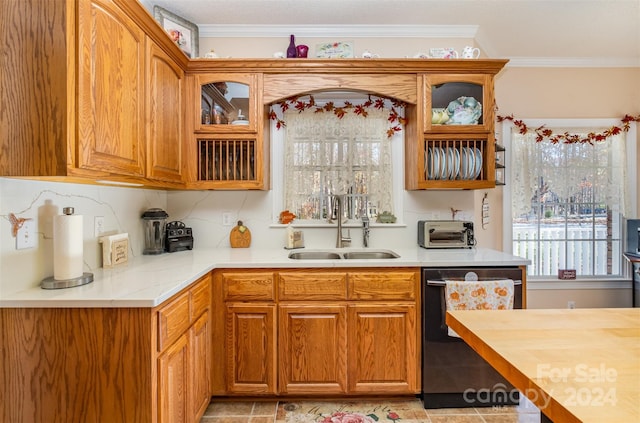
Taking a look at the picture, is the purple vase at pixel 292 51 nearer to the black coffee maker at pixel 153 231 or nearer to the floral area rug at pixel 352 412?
the black coffee maker at pixel 153 231

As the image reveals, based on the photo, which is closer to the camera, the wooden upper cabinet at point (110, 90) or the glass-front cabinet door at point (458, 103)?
the wooden upper cabinet at point (110, 90)

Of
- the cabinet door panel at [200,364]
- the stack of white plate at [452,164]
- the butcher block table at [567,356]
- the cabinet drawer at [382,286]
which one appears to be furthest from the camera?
the stack of white plate at [452,164]

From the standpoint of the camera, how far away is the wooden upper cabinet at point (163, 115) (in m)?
1.84

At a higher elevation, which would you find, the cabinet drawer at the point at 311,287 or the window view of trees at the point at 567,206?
the window view of trees at the point at 567,206

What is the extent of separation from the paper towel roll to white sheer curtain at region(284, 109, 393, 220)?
1.52m

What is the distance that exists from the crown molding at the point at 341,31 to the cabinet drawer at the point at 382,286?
1954 mm

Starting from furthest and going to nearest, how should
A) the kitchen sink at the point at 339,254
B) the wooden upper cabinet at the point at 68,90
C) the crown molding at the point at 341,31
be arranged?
1. the crown molding at the point at 341,31
2. the kitchen sink at the point at 339,254
3. the wooden upper cabinet at the point at 68,90

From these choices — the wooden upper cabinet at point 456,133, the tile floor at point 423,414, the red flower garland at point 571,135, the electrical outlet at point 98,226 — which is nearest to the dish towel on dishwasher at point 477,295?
the tile floor at point 423,414

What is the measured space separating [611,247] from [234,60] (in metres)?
3.87

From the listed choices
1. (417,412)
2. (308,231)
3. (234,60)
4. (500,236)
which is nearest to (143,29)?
(234,60)

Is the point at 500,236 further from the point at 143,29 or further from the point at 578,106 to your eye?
the point at 143,29

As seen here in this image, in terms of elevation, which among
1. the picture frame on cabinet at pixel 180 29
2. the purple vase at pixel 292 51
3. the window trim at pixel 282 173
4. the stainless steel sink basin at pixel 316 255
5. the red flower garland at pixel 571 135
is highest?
the picture frame on cabinet at pixel 180 29

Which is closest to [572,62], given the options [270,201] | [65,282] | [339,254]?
[339,254]

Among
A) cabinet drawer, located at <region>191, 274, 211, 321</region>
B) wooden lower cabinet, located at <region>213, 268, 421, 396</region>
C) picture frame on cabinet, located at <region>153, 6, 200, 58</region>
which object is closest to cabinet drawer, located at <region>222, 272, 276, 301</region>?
wooden lower cabinet, located at <region>213, 268, 421, 396</region>
